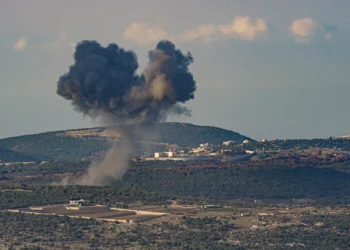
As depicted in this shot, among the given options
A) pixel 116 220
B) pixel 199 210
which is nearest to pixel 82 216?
pixel 116 220

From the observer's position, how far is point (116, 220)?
155 metres

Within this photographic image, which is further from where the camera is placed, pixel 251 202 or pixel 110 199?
pixel 251 202

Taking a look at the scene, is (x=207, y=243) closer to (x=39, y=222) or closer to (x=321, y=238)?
(x=321, y=238)

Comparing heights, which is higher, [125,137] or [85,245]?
[125,137]

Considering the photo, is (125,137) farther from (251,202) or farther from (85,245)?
(85,245)

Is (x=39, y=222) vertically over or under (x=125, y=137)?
under

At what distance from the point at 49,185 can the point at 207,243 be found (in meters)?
61.4

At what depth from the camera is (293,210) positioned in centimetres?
17088

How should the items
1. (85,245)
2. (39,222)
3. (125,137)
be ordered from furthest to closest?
(125,137) < (39,222) < (85,245)

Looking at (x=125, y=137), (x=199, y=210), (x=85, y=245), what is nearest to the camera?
(x=85, y=245)

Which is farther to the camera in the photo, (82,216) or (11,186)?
(11,186)

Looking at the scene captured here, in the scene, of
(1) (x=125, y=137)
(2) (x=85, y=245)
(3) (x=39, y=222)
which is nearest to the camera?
(2) (x=85, y=245)

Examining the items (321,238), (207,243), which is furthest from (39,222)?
(321,238)

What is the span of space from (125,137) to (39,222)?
3561cm
